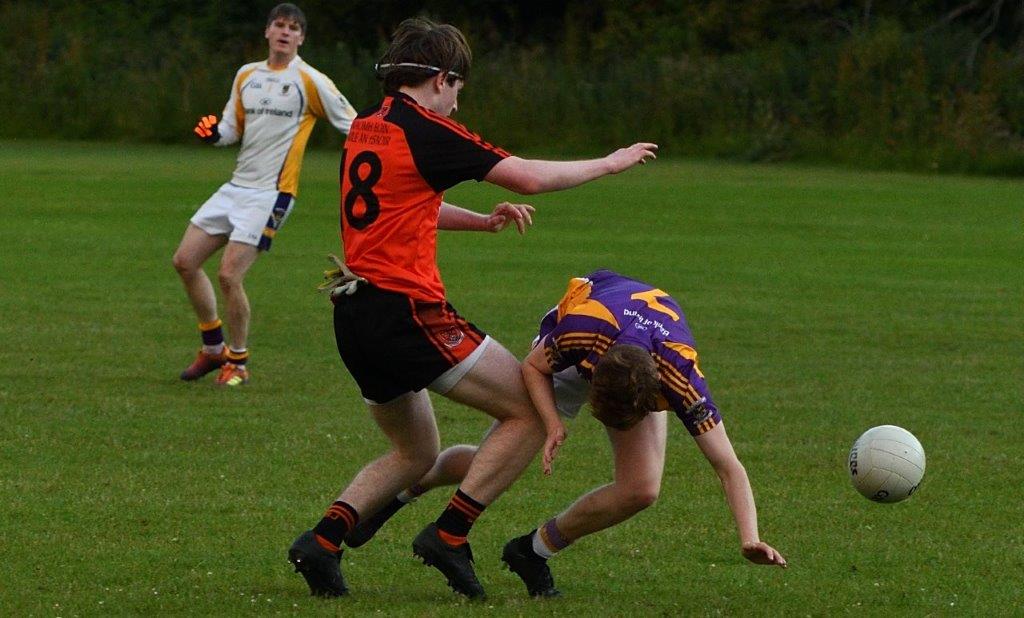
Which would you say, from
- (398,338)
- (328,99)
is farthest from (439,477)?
(328,99)

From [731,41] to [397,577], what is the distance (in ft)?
134

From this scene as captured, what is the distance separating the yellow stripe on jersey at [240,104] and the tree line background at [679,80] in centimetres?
2425

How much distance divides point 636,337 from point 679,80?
3268cm

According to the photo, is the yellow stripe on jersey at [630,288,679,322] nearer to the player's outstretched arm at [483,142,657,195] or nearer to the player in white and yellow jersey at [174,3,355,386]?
the player's outstretched arm at [483,142,657,195]

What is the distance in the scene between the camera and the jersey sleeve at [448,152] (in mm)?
5934

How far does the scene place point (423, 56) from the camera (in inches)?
237

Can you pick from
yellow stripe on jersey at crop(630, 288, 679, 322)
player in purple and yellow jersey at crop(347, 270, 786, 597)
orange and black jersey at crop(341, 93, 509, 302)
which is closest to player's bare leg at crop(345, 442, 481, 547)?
player in purple and yellow jersey at crop(347, 270, 786, 597)

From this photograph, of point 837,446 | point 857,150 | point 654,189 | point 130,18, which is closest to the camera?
point 837,446

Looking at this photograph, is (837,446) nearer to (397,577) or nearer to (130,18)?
(397,577)

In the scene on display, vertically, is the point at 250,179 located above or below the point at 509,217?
below

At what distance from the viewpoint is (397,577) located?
6.68 m

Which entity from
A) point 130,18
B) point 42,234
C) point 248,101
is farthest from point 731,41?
point 248,101

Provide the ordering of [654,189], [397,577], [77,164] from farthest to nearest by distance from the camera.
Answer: [77,164], [654,189], [397,577]

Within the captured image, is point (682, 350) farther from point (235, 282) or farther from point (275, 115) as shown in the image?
point (275, 115)
